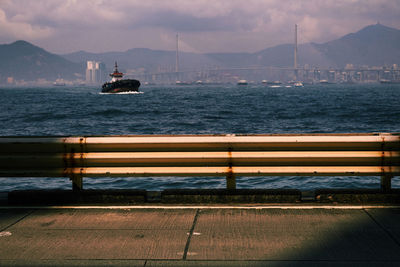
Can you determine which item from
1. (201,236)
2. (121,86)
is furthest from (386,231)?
(121,86)

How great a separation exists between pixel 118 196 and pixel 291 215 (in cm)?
231

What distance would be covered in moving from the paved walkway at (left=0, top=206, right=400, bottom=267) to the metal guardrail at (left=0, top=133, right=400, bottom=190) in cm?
48

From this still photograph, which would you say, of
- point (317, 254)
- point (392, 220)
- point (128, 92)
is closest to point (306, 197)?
point (392, 220)

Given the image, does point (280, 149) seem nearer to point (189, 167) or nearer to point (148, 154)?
point (189, 167)

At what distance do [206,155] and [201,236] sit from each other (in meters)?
1.44

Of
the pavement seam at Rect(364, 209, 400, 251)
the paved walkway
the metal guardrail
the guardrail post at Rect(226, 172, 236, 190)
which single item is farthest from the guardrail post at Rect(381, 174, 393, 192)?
the guardrail post at Rect(226, 172, 236, 190)

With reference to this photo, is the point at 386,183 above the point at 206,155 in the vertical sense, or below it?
below

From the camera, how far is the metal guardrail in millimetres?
6430

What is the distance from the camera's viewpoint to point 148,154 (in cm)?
655

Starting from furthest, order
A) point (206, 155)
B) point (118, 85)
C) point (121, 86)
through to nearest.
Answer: point (121, 86)
point (118, 85)
point (206, 155)

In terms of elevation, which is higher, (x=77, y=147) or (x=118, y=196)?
(x=77, y=147)

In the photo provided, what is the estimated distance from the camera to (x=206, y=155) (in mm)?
6500

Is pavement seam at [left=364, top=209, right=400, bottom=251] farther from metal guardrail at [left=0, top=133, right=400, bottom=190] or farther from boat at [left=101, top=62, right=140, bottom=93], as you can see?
boat at [left=101, top=62, right=140, bottom=93]

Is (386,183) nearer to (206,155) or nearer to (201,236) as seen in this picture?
(206,155)
